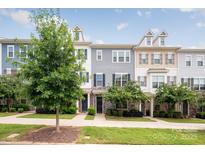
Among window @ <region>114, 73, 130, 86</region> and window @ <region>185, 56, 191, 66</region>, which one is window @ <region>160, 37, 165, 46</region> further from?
window @ <region>114, 73, 130, 86</region>

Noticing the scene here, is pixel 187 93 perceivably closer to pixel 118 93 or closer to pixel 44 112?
pixel 118 93

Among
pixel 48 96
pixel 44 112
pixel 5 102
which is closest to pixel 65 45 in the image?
pixel 48 96

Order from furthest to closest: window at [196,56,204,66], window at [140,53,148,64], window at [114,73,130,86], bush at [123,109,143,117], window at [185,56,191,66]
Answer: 1. window at [196,56,204,66]
2. window at [185,56,191,66]
3. window at [140,53,148,64]
4. window at [114,73,130,86]
5. bush at [123,109,143,117]

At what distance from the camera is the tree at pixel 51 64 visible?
8500 millimetres

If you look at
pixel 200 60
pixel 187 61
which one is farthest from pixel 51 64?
pixel 200 60

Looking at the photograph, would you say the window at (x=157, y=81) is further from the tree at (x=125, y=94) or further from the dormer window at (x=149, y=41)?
the tree at (x=125, y=94)

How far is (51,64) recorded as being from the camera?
8.78 meters

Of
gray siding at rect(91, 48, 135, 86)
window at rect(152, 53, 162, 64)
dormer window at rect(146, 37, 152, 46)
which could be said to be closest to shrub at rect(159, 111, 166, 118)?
gray siding at rect(91, 48, 135, 86)

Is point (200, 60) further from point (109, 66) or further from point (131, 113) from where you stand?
point (131, 113)

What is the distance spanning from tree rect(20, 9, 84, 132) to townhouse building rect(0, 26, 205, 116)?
12.9m

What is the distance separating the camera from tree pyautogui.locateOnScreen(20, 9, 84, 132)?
850 cm

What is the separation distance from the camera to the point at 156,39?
23.1m

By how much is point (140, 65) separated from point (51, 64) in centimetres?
1493
